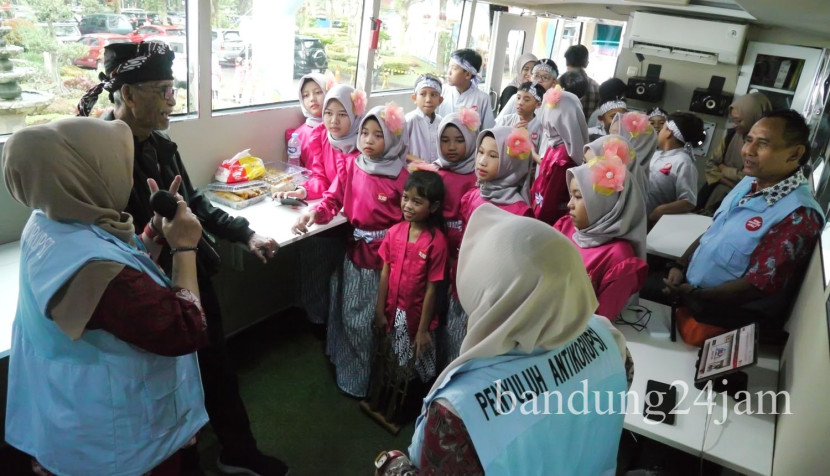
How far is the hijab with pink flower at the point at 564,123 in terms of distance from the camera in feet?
10.2

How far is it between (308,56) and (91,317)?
2.69 m

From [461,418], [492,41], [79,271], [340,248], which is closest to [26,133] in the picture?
[79,271]

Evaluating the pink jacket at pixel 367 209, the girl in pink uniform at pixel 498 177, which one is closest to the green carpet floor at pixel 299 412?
the girl in pink uniform at pixel 498 177

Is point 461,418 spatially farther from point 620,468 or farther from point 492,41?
point 492,41

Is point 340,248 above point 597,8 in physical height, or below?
below

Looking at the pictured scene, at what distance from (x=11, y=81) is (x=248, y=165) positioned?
103cm

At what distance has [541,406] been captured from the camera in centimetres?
101

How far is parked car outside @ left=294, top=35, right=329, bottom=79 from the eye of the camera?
3.27 meters

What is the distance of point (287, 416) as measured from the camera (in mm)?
2414

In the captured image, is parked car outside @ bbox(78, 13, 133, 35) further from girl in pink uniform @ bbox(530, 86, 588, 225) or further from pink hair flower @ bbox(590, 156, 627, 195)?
girl in pink uniform @ bbox(530, 86, 588, 225)

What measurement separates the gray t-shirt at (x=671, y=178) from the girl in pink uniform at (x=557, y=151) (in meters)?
0.57

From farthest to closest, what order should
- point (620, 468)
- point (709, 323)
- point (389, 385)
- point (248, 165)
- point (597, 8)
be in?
point (597, 8) < point (248, 165) < point (389, 385) < point (620, 468) < point (709, 323)

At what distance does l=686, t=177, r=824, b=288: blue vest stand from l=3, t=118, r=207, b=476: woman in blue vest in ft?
5.99

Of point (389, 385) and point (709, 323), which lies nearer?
point (709, 323)
